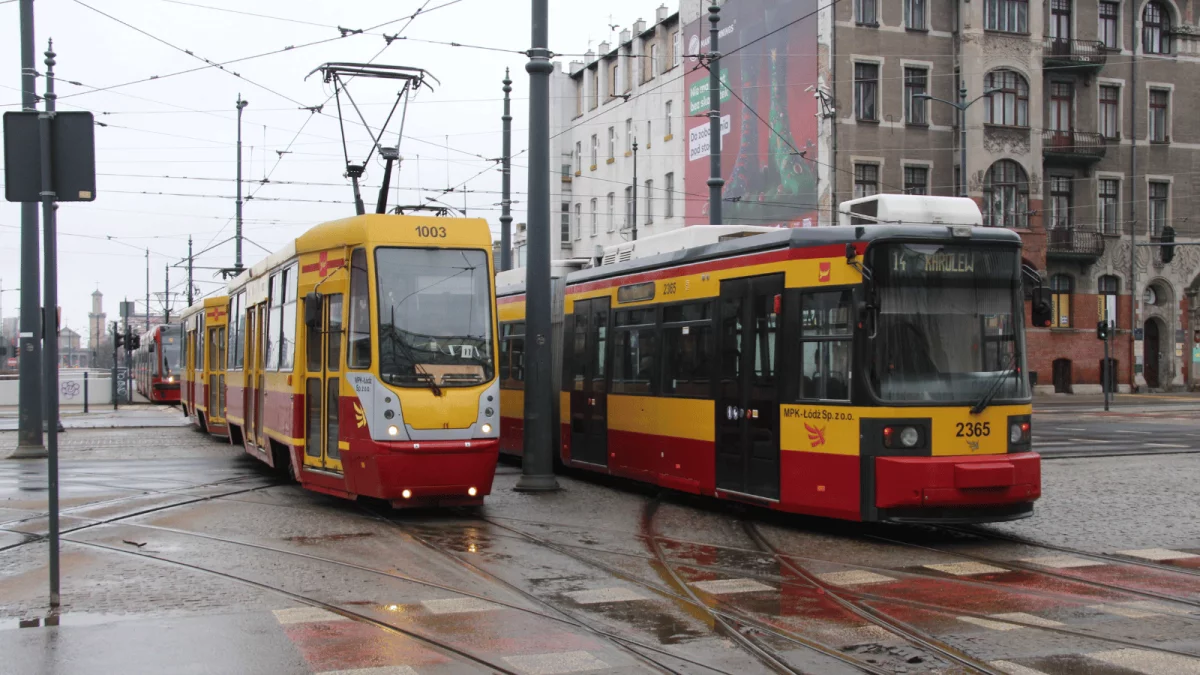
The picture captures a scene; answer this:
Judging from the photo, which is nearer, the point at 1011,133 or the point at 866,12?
the point at 866,12

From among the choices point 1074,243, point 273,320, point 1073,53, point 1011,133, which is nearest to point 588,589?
point 273,320

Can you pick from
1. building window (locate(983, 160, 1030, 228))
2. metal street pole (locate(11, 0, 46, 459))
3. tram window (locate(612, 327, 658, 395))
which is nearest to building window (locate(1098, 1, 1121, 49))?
building window (locate(983, 160, 1030, 228))

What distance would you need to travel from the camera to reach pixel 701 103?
49.2 m

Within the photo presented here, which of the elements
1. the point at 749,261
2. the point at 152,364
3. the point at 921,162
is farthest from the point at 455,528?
the point at 152,364

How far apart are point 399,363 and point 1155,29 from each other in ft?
149

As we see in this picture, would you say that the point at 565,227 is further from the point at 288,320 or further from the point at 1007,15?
the point at 288,320

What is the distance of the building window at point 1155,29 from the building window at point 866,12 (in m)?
12.6

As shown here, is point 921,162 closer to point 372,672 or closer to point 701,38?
point 701,38

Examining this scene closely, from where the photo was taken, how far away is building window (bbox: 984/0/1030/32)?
44906 mm

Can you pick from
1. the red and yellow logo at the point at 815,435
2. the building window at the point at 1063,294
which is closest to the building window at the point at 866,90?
the building window at the point at 1063,294

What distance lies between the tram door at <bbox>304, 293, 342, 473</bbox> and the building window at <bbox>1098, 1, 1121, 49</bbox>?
42.6 meters

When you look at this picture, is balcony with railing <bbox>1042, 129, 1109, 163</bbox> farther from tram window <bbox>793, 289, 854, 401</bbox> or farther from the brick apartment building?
tram window <bbox>793, 289, 854, 401</bbox>

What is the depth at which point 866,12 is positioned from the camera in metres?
43.4

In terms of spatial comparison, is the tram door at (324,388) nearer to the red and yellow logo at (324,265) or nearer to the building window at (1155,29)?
the red and yellow logo at (324,265)
